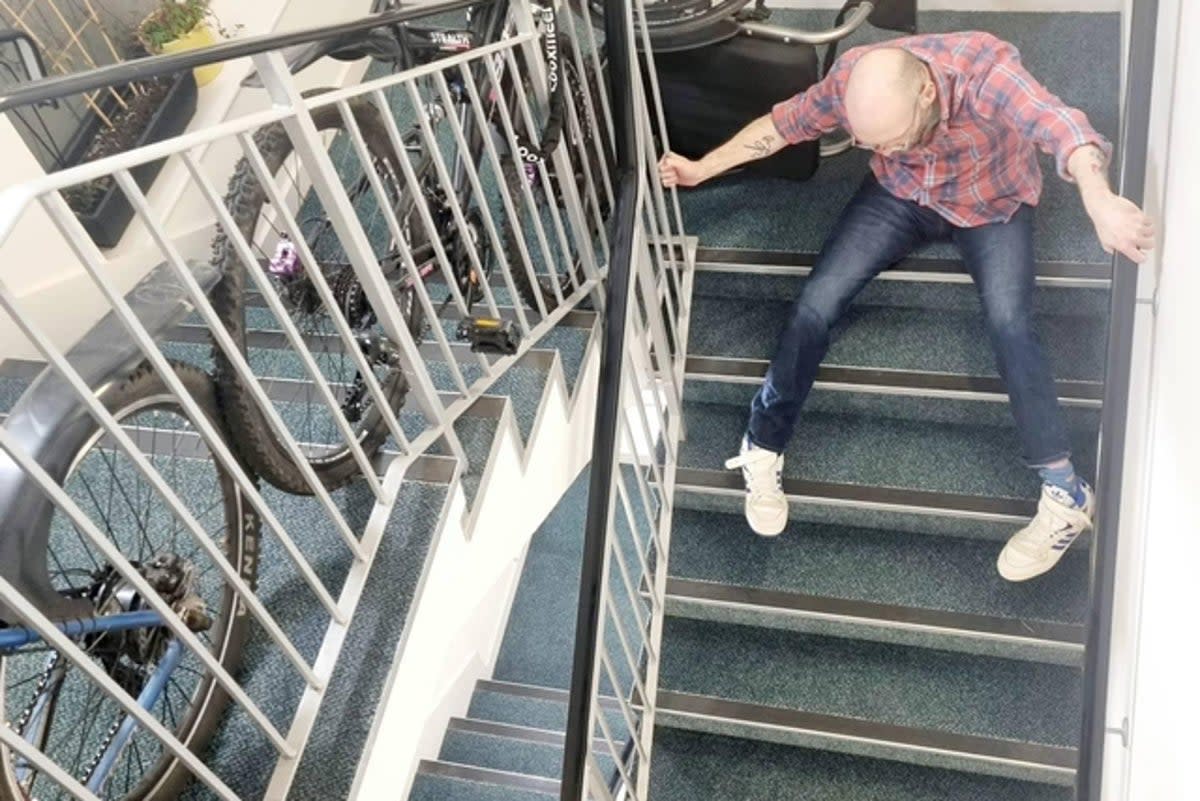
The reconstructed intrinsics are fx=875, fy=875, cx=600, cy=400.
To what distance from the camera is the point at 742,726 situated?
2.25m

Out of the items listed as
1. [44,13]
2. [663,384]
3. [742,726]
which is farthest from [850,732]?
[44,13]

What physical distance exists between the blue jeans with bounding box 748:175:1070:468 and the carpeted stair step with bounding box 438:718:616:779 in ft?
5.22

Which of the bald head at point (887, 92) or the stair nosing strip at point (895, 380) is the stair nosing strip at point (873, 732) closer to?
the stair nosing strip at point (895, 380)

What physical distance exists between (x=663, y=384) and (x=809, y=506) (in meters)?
0.50

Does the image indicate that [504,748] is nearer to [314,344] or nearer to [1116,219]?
[314,344]

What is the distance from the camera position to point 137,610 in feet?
4.21

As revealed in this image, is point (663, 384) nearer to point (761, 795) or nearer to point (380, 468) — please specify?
point (380, 468)

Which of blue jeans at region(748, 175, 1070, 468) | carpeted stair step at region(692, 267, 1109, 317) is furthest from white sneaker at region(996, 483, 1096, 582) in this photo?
carpeted stair step at region(692, 267, 1109, 317)

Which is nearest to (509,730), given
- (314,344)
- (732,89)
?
(314,344)

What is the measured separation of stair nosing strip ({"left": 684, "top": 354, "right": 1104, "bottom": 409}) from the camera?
2.13 meters

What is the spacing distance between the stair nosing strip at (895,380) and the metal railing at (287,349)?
17 centimetres

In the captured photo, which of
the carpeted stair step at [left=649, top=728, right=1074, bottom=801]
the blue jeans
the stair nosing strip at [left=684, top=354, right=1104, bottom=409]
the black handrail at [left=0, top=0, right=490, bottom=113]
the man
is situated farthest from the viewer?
the carpeted stair step at [left=649, top=728, right=1074, bottom=801]

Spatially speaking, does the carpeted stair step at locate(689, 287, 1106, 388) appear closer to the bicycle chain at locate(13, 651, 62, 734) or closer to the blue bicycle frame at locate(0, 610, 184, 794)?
the blue bicycle frame at locate(0, 610, 184, 794)

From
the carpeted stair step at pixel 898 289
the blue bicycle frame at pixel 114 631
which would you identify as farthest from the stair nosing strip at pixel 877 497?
the blue bicycle frame at pixel 114 631
